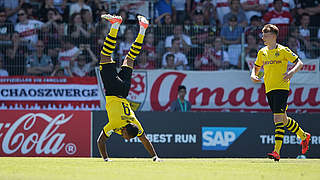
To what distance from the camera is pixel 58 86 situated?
56.4ft

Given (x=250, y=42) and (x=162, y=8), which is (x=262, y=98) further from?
(x=162, y=8)

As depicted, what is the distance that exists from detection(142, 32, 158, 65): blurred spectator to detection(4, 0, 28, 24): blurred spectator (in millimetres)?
4404

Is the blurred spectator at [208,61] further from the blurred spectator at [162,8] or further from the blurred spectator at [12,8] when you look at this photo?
the blurred spectator at [12,8]

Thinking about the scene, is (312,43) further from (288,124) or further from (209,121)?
(288,124)

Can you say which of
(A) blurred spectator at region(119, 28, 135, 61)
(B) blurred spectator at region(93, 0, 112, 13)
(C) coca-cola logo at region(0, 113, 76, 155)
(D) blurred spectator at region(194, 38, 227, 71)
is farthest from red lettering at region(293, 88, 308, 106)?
(C) coca-cola logo at region(0, 113, 76, 155)

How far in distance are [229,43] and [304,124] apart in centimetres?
305

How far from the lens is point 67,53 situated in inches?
675

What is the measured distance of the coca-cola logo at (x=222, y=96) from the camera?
1758 centimetres

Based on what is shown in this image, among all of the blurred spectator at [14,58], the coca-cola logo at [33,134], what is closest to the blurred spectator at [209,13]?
the coca-cola logo at [33,134]

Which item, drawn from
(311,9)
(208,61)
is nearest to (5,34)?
(208,61)

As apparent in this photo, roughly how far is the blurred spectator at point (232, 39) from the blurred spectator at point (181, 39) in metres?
1.00

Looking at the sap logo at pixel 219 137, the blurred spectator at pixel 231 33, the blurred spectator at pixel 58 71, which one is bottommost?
the sap logo at pixel 219 137

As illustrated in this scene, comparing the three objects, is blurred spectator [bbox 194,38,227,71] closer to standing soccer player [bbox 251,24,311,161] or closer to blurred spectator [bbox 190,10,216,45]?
blurred spectator [bbox 190,10,216,45]

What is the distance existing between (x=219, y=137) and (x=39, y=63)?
5289 millimetres
